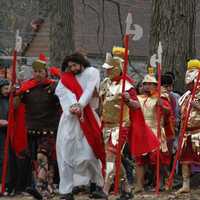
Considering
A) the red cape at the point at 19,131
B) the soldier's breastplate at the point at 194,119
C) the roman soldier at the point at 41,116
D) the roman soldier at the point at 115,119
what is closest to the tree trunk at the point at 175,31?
the soldier's breastplate at the point at 194,119

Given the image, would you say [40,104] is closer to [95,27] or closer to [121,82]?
[121,82]

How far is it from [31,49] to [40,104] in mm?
22953

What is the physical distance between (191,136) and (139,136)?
1.01 m

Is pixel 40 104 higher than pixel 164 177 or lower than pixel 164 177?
higher

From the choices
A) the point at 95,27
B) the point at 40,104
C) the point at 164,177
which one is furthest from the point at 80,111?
the point at 95,27

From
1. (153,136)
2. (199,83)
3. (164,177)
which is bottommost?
(164,177)

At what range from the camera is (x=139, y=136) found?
9.89m

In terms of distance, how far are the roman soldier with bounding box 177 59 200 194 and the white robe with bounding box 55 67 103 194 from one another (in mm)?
1689

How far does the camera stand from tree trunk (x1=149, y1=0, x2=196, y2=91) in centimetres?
1245

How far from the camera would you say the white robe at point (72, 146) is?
30.7ft

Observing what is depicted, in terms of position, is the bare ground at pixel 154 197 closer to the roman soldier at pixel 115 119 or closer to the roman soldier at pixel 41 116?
the roman soldier at pixel 41 116

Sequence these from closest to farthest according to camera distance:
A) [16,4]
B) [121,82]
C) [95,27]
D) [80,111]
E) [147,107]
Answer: [80,111] < [121,82] < [147,107] < [95,27] < [16,4]

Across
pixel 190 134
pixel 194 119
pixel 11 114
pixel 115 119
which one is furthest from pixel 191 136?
pixel 11 114

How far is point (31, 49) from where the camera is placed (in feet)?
108
